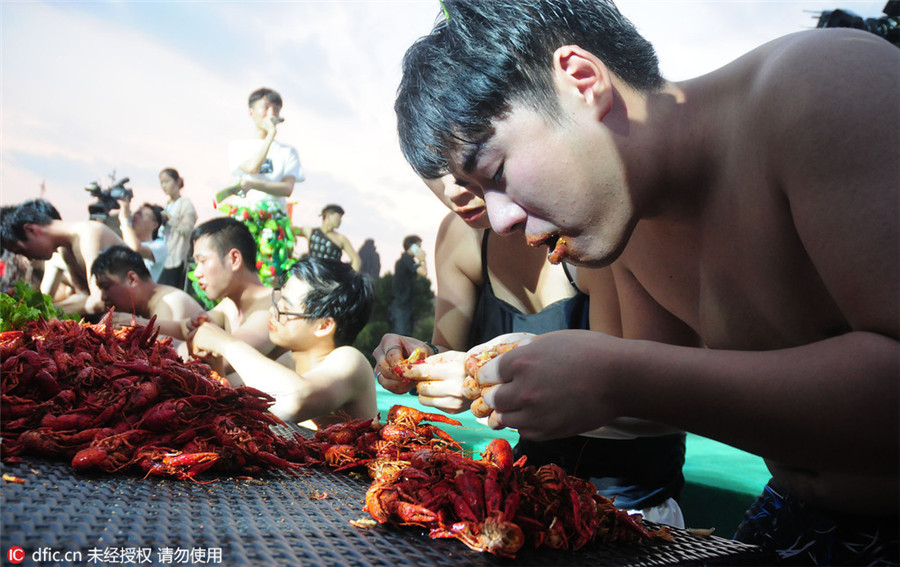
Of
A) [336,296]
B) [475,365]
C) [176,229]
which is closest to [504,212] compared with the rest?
[475,365]

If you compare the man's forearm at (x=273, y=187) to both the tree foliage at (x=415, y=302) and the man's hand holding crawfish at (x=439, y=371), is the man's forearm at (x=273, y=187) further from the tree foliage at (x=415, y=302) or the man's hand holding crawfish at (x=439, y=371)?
the tree foliage at (x=415, y=302)

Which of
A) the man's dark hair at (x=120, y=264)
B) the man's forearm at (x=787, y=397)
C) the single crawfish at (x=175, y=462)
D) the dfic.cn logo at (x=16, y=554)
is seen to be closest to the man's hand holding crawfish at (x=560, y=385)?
the man's forearm at (x=787, y=397)

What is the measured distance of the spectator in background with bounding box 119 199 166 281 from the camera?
24.7 ft

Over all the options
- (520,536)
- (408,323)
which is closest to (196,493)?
(520,536)

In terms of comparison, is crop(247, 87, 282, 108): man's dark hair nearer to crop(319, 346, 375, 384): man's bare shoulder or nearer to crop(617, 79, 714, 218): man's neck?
crop(319, 346, 375, 384): man's bare shoulder

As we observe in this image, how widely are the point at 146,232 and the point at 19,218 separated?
2446 millimetres

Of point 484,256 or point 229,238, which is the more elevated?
point 484,256

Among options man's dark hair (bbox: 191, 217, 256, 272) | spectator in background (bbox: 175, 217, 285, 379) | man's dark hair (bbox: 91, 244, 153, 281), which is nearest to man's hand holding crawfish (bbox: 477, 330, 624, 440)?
spectator in background (bbox: 175, 217, 285, 379)

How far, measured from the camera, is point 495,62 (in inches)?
46.1

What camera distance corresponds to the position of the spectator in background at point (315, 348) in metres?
3.01

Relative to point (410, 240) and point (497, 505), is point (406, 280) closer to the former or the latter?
point (410, 240)

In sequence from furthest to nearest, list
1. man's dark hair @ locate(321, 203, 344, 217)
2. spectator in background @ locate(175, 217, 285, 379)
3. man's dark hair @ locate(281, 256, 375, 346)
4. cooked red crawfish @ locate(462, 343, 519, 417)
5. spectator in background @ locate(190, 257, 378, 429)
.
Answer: man's dark hair @ locate(321, 203, 344, 217), spectator in background @ locate(175, 217, 285, 379), man's dark hair @ locate(281, 256, 375, 346), spectator in background @ locate(190, 257, 378, 429), cooked red crawfish @ locate(462, 343, 519, 417)

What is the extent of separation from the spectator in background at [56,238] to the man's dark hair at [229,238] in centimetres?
166

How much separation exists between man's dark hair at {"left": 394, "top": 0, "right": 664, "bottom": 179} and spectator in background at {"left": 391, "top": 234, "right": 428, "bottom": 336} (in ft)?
33.5
